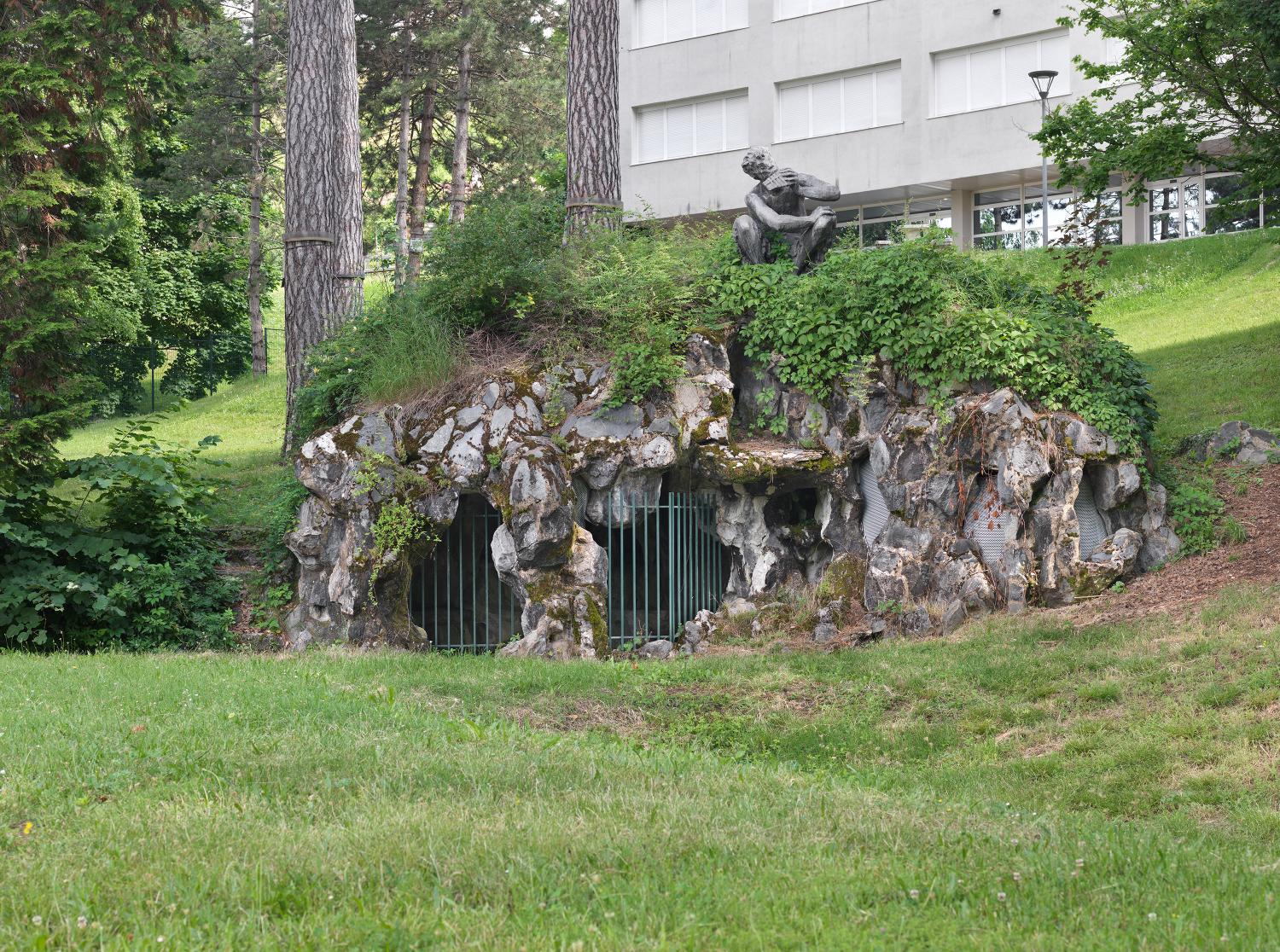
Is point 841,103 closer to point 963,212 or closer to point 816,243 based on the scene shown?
point 963,212

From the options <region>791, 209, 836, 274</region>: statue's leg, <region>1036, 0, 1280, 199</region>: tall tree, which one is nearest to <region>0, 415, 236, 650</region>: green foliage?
<region>791, 209, 836, 274</region>: statue's leg

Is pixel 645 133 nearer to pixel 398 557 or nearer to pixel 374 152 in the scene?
pixel 374 152

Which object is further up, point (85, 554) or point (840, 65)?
point (840, 65)

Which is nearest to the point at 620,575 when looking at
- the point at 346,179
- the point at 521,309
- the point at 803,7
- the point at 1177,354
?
the point at 521,309

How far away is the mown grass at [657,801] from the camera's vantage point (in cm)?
425

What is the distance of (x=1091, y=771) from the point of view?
8.28 metres

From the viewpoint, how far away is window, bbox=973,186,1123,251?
30234mm

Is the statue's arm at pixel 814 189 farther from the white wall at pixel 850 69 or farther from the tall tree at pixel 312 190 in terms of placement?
the white wall at pixel 850 69

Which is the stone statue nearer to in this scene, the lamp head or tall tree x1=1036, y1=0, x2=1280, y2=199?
tall tree x1=1036, y1=0, x2=1280, y2=199

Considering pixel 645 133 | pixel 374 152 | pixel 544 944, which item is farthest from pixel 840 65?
pixel 544 944

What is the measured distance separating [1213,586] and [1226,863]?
7.00 meters

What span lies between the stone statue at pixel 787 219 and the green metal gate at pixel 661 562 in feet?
9.88

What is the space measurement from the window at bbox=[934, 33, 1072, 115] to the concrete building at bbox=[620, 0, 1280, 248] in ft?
0.10

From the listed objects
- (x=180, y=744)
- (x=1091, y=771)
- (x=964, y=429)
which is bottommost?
(x=1091, y=771)
